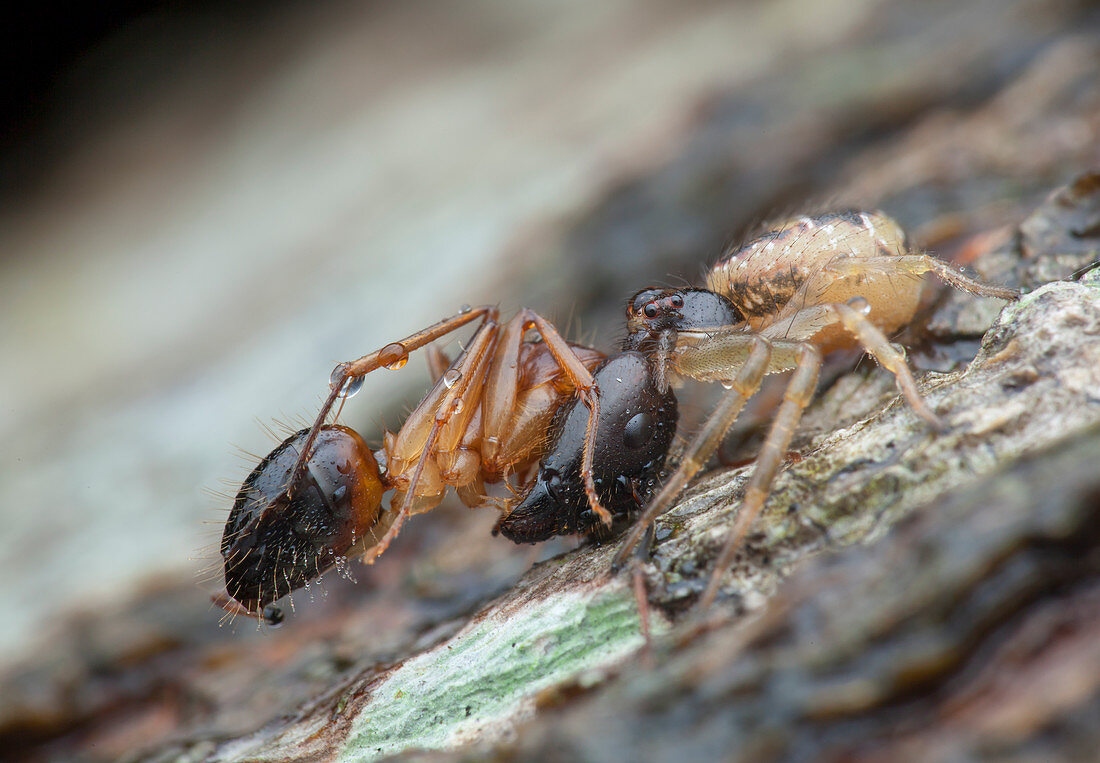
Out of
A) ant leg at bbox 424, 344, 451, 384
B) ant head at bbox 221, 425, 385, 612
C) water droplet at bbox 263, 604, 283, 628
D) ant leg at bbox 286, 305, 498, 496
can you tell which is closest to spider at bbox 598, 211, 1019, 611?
ant leg at bbox 286, 305, 498, 496

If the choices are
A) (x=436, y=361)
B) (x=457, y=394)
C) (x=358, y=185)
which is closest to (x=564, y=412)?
(x=457, y=394)

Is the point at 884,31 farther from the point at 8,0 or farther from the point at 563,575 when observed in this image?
the point at 8,0

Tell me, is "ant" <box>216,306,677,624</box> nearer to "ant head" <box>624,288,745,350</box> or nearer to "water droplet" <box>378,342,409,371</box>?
"water droplet" <box>378,342,409,371</box>

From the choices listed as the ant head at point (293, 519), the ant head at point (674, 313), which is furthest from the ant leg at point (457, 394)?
the ant head at point (674, 313)

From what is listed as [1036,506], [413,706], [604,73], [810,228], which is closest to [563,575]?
[413,706]

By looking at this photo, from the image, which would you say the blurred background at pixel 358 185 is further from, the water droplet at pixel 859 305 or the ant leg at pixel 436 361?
the water droplet at pixel 859 305
